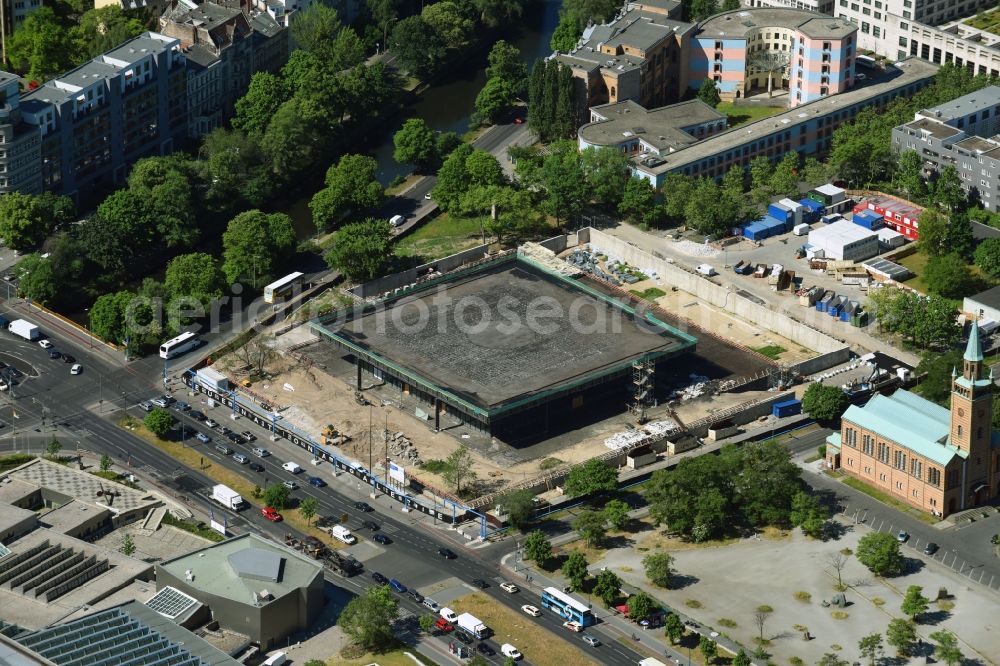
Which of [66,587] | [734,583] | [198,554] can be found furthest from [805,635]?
[66,587]

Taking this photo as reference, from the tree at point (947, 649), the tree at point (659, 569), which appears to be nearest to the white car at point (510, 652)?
the tree at point (659, 569)

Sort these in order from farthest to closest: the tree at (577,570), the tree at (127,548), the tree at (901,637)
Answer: the tree at (127,548) → the tree at (577,570) → the tree at (901,637)

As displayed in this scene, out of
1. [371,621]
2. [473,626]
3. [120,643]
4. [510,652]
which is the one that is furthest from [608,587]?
[120,643]

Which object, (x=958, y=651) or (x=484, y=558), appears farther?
(x=484, y=558)

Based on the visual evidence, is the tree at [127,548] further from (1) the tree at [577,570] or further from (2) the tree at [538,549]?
(1) the tree at [577,570]

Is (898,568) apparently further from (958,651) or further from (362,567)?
(362,567)

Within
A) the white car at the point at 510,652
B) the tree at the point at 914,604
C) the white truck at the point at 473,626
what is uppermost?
the tree at the point at 914,604
